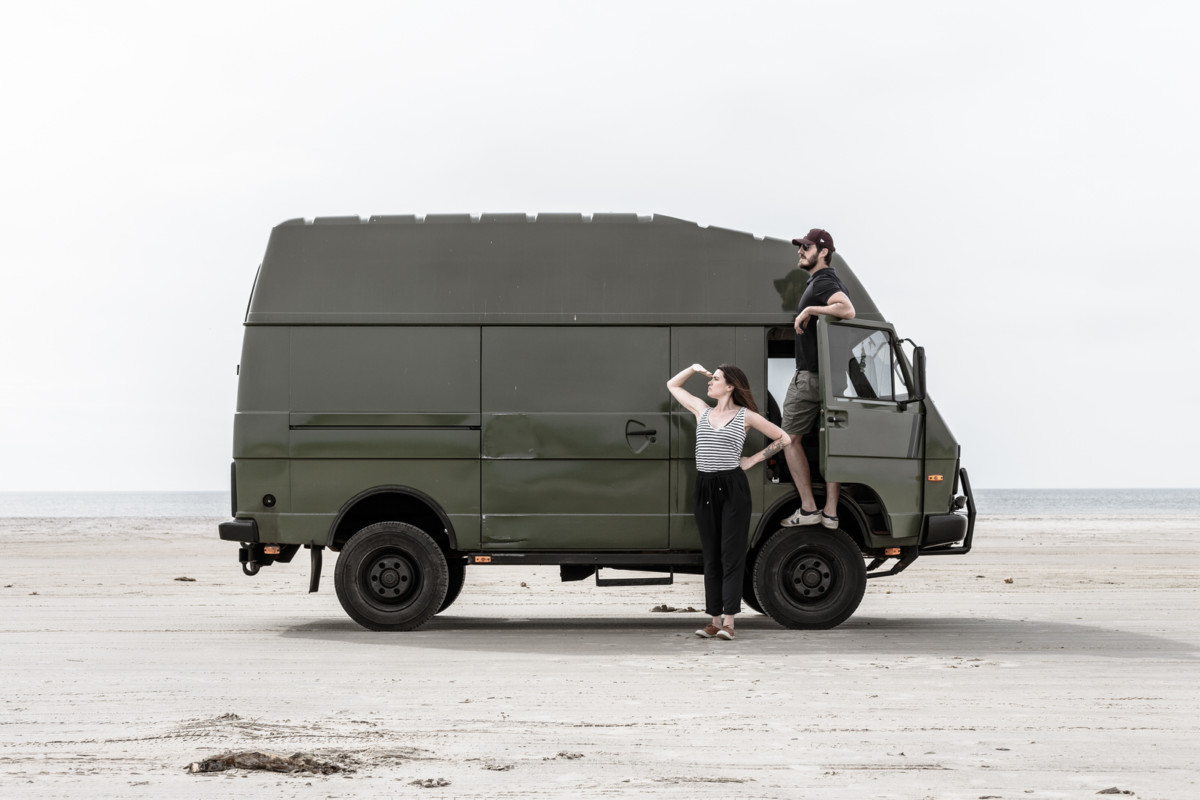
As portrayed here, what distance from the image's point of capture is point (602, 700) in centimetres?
711

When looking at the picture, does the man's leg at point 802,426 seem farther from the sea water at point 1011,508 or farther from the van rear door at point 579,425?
the sea water at point 1011,508

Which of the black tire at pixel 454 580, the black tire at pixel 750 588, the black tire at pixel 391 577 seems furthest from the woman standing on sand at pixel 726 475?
the black tire at pixel 454 580

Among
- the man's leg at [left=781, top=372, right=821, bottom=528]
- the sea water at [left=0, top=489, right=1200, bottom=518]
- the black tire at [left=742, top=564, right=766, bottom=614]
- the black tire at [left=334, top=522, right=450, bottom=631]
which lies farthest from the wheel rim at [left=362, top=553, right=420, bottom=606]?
the sea water at [left=0, top=489, right=1200, bottom=518]

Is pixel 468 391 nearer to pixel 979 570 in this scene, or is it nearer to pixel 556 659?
pixel 556 659

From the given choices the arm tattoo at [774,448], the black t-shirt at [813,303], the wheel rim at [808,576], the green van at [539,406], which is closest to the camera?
the arm tattoo at [774,448]

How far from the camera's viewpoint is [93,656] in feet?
29.3

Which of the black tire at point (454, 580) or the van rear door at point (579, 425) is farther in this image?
the black tire at point (454, 580)

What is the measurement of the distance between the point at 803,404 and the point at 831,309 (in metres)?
0.76

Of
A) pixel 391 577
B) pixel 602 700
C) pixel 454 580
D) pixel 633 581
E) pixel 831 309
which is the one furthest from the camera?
pixel 454 580

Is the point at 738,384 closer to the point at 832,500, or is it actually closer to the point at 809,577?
the point at 832,500

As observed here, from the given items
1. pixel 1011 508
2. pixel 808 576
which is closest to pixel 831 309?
pixel 808 576

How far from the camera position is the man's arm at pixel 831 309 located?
10.1 m

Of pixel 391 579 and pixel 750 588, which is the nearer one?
pixel 391 579

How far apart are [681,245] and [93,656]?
5.31 metres
